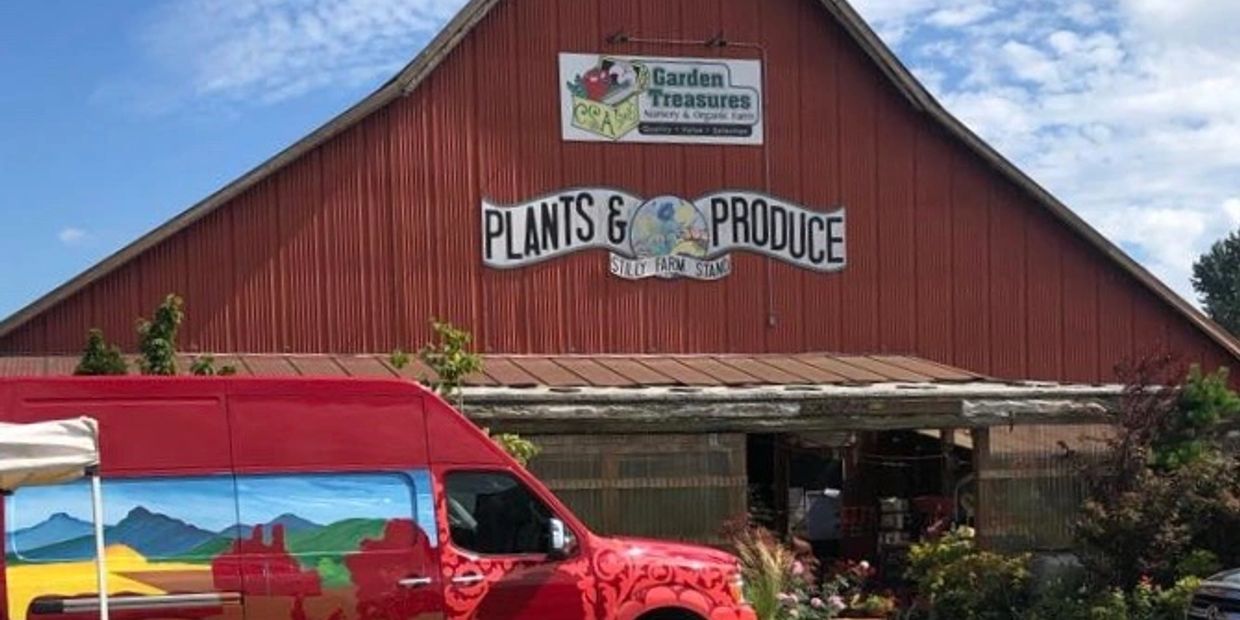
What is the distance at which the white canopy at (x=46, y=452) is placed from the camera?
23.4 feet

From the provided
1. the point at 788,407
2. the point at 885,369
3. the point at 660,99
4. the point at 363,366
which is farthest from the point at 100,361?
the point at 885,369

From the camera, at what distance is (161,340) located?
14719 millimetres

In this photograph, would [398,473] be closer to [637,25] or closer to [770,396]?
[770,396]

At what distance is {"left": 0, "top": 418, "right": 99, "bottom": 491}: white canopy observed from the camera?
7117mm

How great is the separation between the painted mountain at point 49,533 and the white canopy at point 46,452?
112 centimetres

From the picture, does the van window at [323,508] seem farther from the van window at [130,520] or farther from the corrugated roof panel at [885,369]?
the corrugated roof panel at [885,369]

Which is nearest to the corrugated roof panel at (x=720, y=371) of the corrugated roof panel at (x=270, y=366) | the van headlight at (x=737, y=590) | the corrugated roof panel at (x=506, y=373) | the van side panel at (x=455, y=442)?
the corrugated roof panel at (x=506, y=373)

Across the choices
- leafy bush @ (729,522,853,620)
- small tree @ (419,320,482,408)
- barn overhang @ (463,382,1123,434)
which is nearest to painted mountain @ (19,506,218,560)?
leafy bush @ (729,522,853,620)

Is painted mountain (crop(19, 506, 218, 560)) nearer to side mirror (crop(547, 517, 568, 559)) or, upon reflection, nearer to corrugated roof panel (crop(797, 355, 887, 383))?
side mirror (crop(547, 517, 568, 559))

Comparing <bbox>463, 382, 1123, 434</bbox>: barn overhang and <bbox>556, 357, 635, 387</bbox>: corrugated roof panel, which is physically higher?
<bbox>556, 357, 635, 387</bbox>: corrugated roof panel

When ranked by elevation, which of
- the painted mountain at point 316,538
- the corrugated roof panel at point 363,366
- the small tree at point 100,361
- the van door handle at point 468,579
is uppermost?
the small tree at point 100,361

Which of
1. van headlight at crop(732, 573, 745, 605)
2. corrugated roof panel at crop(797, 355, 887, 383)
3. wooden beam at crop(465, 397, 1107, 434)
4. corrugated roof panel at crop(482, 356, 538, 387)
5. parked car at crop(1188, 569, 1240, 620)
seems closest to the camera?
van headlight at crop(732, 573, 745, 605)

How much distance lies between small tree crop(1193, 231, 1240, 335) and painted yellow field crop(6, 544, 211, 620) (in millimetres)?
59988

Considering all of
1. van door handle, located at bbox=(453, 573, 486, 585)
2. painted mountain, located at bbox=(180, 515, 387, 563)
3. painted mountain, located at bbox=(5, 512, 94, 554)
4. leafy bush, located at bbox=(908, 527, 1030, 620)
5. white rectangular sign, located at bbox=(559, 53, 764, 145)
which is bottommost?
leafy bush, located at bbox=(908, 527, 1030, 620)
